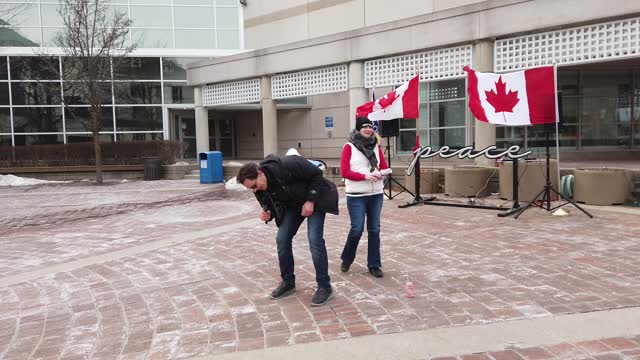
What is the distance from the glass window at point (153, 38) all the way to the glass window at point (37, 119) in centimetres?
505

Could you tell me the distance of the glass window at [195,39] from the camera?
25.7 meters

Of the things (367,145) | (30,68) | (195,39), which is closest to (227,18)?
(195,39)

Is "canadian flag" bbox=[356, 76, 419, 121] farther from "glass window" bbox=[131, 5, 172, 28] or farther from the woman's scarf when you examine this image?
"glass window" bbox=[131, 5, 172, 28]

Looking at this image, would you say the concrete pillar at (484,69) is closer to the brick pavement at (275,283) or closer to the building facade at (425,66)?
the building facade at (425,66)

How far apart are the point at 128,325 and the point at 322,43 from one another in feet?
44.5

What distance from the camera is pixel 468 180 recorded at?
1178 centimetres

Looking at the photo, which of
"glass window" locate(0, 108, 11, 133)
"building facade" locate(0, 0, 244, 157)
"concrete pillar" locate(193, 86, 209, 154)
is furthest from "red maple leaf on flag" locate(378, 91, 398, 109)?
"glass window" locate(0, 108, 11, 133)

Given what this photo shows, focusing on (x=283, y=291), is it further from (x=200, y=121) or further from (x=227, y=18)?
(x=227, y=18)

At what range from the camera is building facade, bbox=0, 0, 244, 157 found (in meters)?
24.0

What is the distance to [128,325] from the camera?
4359mm

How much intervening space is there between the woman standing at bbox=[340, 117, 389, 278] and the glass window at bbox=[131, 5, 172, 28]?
22736mm

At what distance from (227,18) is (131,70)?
18.0 ft

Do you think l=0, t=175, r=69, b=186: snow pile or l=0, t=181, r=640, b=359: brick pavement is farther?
l=0, t=175, r=69, b=186: snow pile

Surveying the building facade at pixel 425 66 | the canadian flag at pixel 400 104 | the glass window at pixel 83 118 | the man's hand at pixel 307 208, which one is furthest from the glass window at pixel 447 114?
the man's hand at pixel 307 208
